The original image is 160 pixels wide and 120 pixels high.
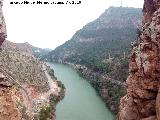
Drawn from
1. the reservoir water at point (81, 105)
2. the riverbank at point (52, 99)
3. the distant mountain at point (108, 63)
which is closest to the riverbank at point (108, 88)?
the distant mountain at point (108, 63)

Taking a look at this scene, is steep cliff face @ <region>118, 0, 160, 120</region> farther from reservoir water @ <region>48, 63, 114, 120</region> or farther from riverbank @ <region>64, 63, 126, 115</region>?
riverbank @ <region>64, 63, 126, 115</region>

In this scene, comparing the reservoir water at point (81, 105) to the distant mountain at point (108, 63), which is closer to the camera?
the reservoir water at point (81, 105)

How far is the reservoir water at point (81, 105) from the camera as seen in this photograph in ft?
238

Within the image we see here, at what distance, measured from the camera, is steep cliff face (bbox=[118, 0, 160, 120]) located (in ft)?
74.1

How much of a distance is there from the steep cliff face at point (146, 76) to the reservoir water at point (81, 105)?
152 feet

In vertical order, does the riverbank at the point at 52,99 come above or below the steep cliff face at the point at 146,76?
below

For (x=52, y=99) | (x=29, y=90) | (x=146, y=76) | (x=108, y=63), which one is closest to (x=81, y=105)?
(x=52, y=99)

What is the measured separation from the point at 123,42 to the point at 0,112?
129m

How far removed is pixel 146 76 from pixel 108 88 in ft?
231

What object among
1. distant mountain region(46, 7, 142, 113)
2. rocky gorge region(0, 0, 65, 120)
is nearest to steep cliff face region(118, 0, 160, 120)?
rocky gorge region(0, 0, 65, 120)

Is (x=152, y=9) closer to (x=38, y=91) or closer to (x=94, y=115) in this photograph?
(x=94, y=115)

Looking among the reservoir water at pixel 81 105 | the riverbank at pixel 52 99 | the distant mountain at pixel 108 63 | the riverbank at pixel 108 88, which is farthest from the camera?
the distant mountain at pixel 108 63

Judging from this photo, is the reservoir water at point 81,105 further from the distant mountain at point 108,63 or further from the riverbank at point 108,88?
the distant mountain at point 108,63

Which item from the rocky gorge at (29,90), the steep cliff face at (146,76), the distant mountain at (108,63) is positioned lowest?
the distant mountain at (108,63)
